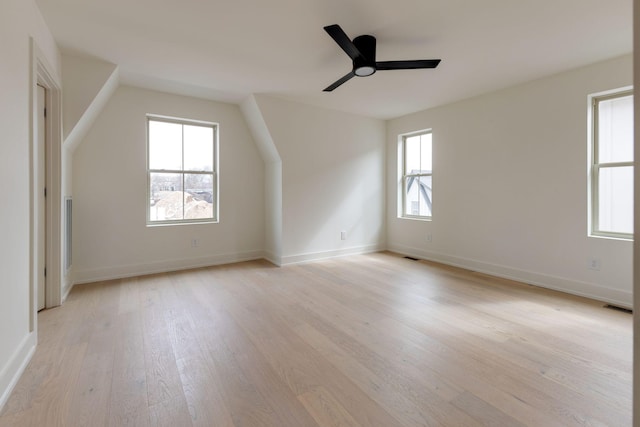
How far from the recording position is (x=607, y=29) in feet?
Result: 8.22

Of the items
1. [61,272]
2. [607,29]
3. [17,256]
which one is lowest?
[61,272]

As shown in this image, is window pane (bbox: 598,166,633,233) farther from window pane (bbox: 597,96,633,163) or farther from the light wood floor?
the light wood floor

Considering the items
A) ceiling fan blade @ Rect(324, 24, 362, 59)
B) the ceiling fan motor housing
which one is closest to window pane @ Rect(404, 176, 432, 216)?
the ceiling fan motor housing

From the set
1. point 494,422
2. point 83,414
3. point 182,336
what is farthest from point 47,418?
point 494,422

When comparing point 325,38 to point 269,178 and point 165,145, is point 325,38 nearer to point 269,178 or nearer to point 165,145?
point 269,178

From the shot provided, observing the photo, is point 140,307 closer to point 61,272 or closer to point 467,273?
point 61,272

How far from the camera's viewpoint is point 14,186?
180 cm

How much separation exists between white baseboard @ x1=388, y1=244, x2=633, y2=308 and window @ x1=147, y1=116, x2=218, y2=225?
3.72m

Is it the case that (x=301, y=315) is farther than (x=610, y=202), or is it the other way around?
(x=610, y=202)

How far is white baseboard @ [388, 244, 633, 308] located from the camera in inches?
120

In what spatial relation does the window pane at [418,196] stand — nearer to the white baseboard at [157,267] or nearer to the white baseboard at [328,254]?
the white baseboard at [328,254]

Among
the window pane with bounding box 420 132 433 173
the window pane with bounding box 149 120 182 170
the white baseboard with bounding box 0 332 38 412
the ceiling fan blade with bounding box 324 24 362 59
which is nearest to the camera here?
the white baseboard with bounding box 0 332 38 412

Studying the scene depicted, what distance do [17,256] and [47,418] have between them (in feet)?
3.32

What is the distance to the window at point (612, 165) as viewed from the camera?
10.1 ft
